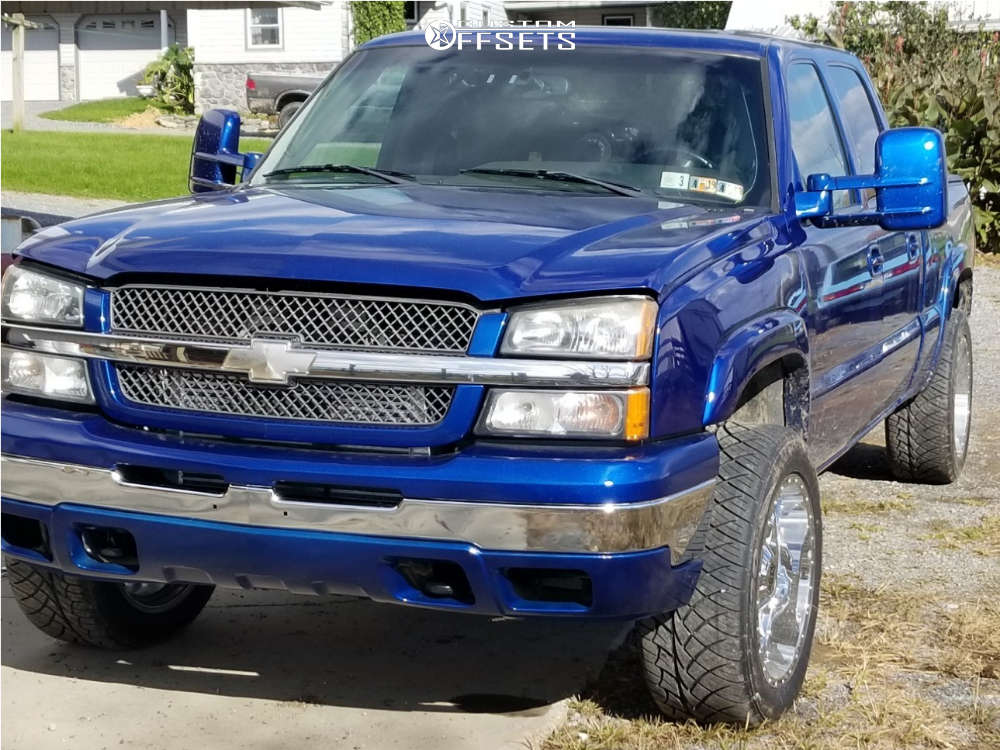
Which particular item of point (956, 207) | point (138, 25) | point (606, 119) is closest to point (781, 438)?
point (606, 119)

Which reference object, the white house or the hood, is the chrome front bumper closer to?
the hood

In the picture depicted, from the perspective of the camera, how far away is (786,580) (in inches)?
168

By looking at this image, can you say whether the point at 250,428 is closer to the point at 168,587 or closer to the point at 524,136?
the point at 168,587

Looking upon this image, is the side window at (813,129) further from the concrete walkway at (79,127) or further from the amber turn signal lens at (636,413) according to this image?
the concrete walkway at (79,127)

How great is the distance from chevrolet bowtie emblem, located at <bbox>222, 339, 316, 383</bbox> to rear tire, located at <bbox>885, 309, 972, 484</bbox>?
3906 mm

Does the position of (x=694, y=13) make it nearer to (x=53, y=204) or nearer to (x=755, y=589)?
(x=53, y=204)

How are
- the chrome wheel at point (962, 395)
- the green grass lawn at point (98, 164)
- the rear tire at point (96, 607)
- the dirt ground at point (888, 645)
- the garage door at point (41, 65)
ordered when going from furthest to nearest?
the garage door at point (41, 65) < the green grass lawn at point (98, 164) < the chrome wheel at point (962, 395) < the rear tire at point (96, 607) < the dirt ground at point (888, 645)

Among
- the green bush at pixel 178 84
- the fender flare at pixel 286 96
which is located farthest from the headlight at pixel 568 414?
the green bush at pixel 178 84

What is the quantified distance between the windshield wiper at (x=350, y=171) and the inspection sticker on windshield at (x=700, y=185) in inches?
30.6

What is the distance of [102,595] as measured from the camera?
14.9 feet

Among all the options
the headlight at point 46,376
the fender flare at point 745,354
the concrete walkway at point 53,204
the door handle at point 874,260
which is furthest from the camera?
the concrete walkway at point 53,204

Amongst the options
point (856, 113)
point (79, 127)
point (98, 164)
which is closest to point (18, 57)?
point (79, 127)

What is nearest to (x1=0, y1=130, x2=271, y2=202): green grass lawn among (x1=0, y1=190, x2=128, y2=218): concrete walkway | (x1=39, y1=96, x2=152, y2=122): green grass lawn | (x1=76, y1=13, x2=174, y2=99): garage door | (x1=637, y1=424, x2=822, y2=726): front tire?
(x1=0, y1=190, x2=128, y2=218): concrete walkway

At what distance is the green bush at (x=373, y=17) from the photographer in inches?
1357
